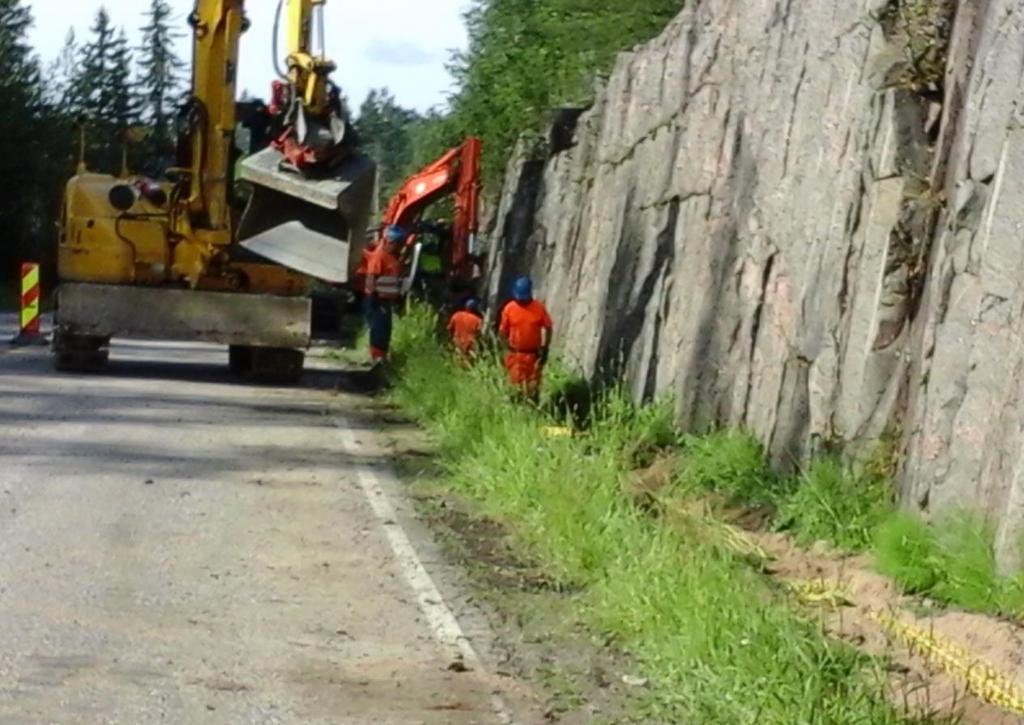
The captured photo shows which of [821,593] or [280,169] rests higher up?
[280,169]

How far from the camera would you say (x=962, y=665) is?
9.73 metres

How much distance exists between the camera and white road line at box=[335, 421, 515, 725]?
10023 mm

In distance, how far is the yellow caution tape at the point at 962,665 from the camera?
9.07 meters

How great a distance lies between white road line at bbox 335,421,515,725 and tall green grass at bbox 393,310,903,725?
63 cm

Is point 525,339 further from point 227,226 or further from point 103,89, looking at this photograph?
point 103,89

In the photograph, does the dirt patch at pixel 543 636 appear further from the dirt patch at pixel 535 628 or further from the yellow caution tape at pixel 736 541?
the yellow caution tape at pixel 736 541

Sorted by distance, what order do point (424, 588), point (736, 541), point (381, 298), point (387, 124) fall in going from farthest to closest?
point (387, 124)
point (381, 298)
point (736, 541)
point (424, 588)

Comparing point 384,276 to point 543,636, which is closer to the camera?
point 543,636

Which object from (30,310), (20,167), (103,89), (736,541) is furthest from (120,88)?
(736,541)

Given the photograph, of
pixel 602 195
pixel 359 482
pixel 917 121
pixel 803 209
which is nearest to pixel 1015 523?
pixel 917 121

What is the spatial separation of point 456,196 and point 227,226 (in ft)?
29.1

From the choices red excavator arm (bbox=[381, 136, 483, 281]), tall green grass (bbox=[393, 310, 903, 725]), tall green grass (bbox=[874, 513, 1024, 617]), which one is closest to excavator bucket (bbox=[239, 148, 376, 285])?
tall green grass (bbox=[393, 310, 903, 725])

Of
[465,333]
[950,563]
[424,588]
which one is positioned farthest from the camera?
[465,333]

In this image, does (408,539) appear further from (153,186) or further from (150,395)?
(153,186)
